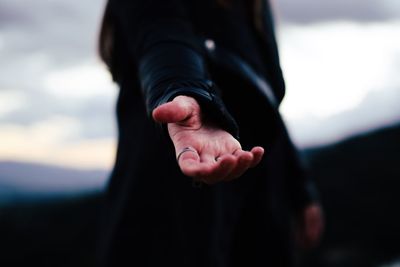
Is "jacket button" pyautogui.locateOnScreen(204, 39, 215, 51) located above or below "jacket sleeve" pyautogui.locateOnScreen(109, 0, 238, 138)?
below

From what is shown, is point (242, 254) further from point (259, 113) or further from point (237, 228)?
point (259, 113)

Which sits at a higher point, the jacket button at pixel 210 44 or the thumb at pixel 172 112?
the thumb at pixel 172 112

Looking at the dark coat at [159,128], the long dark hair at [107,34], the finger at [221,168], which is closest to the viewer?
the finger at [221,168]

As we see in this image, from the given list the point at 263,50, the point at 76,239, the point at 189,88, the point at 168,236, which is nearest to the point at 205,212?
the point at 168,236

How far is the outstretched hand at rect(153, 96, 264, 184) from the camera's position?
1.87 feet

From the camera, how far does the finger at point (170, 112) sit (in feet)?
2.00

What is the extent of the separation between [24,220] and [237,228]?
2.01m

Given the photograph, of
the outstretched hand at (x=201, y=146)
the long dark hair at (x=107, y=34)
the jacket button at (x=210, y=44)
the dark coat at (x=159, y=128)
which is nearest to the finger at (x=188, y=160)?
the outstretched hand at (x=201, y=146)

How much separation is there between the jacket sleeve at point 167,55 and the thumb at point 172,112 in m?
0.05

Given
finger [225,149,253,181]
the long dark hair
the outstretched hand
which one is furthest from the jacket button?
finger [225,149,253,181]

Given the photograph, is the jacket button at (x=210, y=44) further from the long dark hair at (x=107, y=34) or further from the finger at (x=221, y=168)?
the finger at (x=221, y=168)

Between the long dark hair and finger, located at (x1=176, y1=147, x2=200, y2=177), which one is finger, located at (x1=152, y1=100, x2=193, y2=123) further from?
the long dark hair

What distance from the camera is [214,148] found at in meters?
0.63

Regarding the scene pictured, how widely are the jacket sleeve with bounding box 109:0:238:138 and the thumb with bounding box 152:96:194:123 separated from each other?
45 mm
